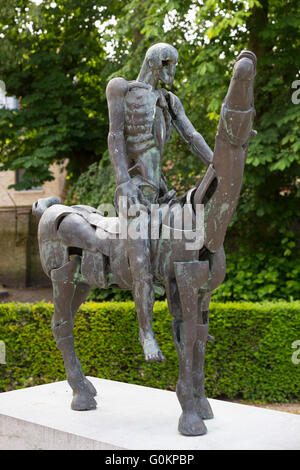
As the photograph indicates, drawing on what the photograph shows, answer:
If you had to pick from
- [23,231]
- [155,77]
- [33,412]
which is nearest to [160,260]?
[155,77]

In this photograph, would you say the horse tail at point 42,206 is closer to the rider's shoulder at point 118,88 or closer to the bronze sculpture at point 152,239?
the bronze sculpture at point 152,239

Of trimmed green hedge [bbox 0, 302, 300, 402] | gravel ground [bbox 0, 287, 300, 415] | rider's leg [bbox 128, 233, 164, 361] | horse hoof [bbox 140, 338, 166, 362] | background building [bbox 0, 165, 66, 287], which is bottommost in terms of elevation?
gravel ground [bbox 0, 287, 300, 415]

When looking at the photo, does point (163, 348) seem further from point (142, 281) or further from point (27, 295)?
point (27, 295)

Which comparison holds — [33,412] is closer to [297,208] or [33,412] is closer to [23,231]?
[297,208]

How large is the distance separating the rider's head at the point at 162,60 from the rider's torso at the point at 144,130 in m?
0.13

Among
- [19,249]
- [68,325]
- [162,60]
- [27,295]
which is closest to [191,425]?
[68,325]

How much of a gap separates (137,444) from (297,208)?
6.77 meters

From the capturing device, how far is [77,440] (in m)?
3.92

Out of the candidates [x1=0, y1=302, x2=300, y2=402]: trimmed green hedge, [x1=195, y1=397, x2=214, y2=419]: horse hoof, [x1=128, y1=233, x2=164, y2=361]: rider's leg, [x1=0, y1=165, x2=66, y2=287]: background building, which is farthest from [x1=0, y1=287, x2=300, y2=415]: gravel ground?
[x1=128, y1=233, x2=164, y2=361]: rider's leg

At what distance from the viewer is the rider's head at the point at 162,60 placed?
13.4 feet

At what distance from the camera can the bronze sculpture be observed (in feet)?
12.2

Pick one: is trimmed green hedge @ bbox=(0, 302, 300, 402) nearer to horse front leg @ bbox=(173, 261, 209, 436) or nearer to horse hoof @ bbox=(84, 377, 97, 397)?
horse hoof @ bbox=(84, 377, 97, 397)

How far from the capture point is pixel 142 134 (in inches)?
164

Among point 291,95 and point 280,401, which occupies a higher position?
point 291,95
